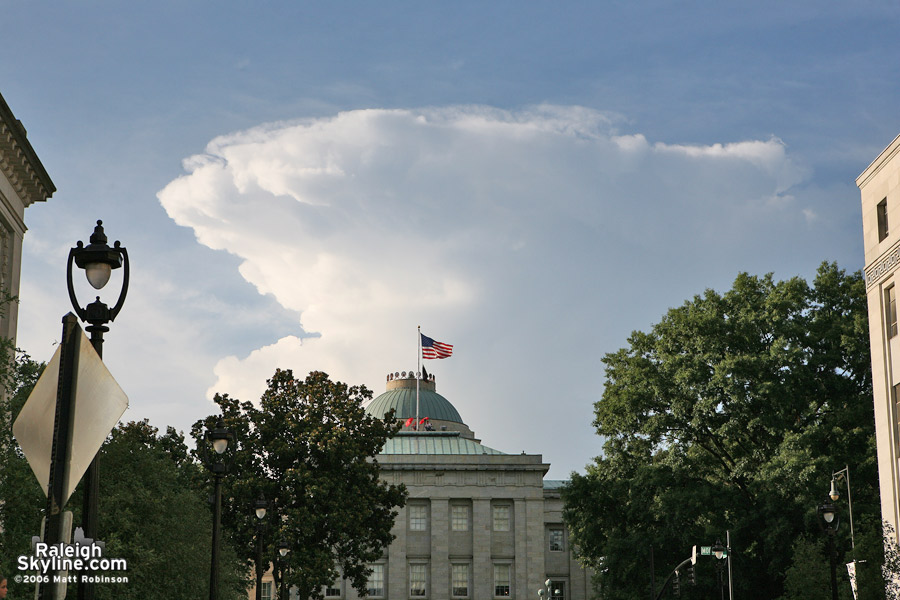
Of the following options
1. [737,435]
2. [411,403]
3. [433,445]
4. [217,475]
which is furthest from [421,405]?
[217,475]

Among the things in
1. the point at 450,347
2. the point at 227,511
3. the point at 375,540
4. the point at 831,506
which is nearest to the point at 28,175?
the point at 227,511

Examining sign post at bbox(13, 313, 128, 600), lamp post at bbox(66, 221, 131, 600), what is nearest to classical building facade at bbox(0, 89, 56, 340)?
lamp post at bbox(66, 221, 131, 600)

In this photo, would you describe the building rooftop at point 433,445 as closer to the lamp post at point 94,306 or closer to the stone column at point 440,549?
the stone column at point 440,549

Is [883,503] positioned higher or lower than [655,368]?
lower

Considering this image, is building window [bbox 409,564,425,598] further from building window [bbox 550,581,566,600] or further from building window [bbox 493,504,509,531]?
building window [bbox 550,581,566,600]

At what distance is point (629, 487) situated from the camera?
48750 mm

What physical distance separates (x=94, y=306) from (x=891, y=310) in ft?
102

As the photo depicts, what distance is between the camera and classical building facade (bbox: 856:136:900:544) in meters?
34.7

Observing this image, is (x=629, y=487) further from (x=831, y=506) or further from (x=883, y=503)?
(x=831, y=506)

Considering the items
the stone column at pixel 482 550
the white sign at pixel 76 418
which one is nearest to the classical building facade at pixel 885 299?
the white sign at pixel 76 418

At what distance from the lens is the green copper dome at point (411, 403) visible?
109000mm

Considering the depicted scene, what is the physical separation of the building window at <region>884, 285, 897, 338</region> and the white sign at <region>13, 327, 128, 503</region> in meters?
32.1

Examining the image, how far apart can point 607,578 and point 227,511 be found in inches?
706

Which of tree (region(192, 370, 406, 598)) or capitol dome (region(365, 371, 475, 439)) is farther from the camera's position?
capitol dome (region(365, 371, 475, 439))
